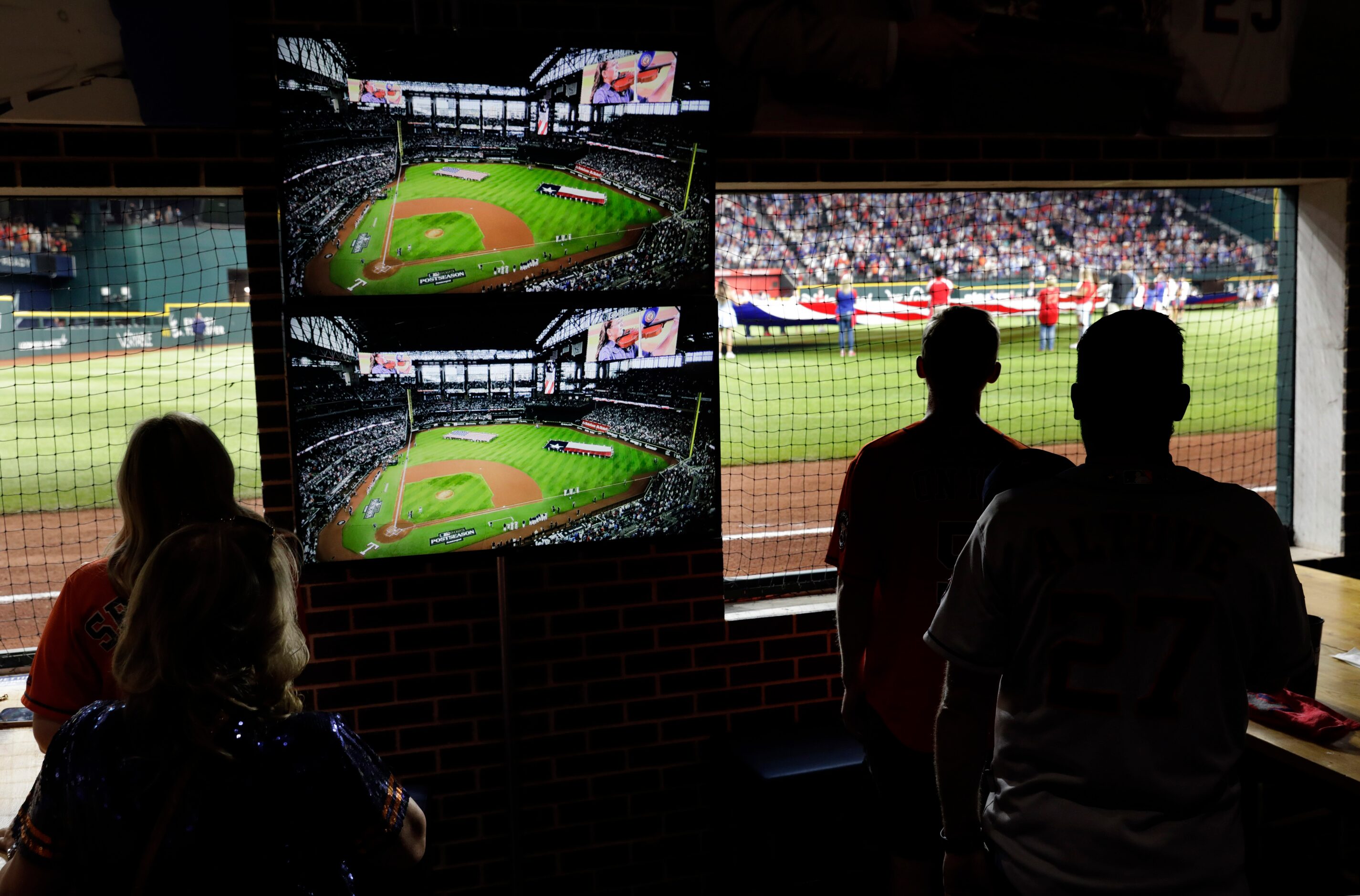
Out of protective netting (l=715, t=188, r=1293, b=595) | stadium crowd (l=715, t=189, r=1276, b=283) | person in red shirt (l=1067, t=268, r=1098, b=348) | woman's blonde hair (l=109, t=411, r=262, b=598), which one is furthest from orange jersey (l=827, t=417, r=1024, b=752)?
stadium crowd (l=715, t=189, r=1276, b=283)

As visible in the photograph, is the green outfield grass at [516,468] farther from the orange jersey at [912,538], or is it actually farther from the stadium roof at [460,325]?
the orange jersey at [912,538]

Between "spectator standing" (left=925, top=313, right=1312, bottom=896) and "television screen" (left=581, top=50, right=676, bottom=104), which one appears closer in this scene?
"spectator standing" (left=925, top=313, right=1312, bottom=896)

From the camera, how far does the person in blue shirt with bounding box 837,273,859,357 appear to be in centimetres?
2272

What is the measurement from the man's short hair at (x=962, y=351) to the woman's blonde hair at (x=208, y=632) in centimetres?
159

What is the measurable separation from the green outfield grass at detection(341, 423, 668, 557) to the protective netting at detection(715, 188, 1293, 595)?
634cm

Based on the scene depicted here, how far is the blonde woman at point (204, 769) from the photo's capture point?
4.21 feet

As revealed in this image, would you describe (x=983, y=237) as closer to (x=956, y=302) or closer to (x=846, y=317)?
(x=846, y=317)

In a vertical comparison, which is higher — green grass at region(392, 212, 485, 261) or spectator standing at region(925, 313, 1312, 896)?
green grass at region(392, 212, 485, 261)

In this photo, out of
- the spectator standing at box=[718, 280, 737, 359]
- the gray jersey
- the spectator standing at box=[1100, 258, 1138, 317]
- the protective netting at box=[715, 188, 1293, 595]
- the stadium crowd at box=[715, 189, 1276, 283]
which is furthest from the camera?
the spectator standing at box=[1100, 258, 1138, 317]

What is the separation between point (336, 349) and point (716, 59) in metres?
1.61

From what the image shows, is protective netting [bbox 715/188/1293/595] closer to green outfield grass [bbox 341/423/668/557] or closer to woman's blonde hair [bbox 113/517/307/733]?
green outfield grass [bbox 341/423/668/557]

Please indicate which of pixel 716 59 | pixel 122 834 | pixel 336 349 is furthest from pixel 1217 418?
pixel 122 834

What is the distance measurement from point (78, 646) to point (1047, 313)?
2318 centimetres

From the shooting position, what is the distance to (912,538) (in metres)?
2.39
